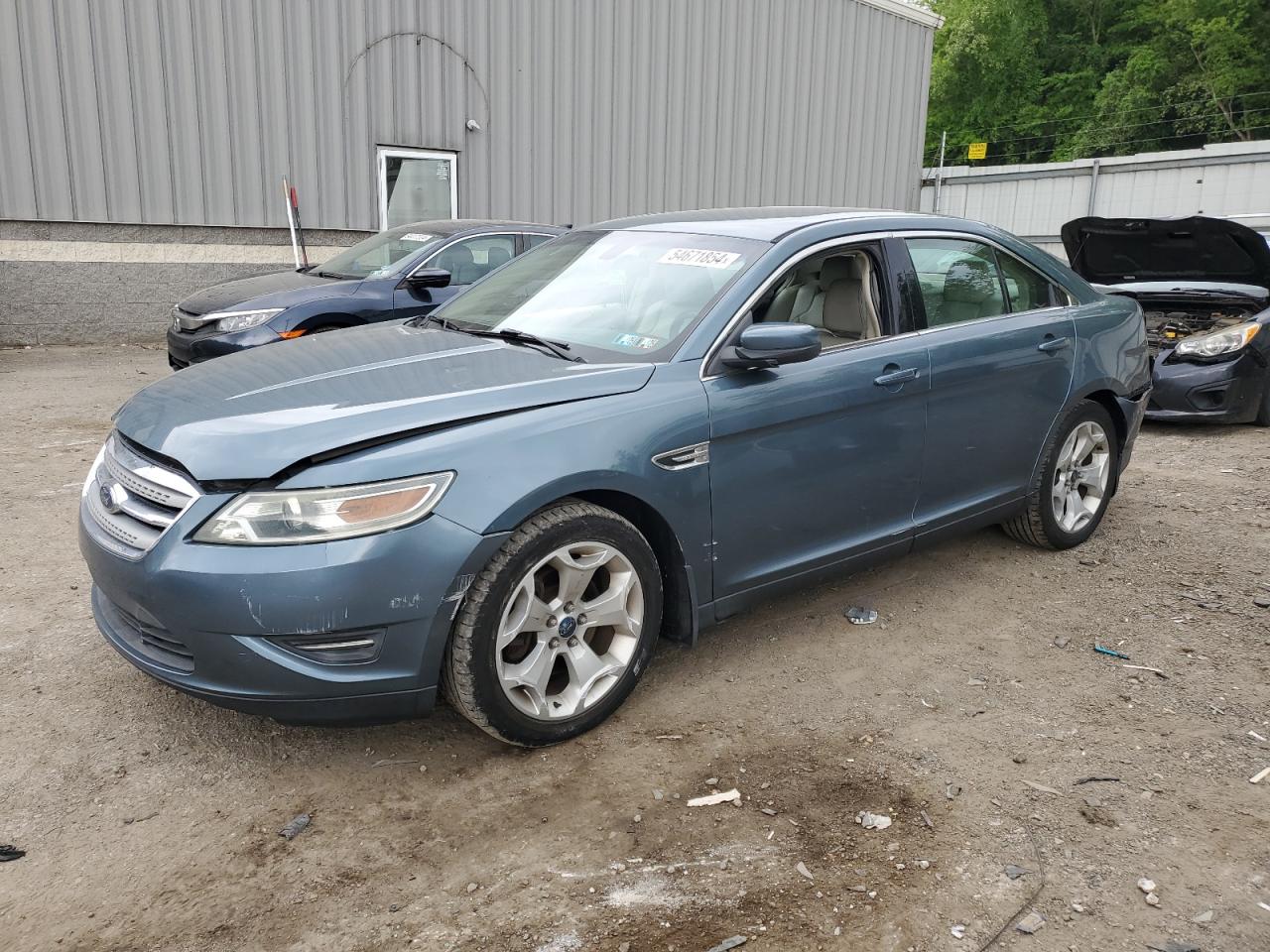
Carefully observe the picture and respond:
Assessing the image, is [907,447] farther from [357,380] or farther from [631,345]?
[357,380]

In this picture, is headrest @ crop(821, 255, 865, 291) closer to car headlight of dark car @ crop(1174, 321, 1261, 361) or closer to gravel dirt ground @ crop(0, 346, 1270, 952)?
gravel dirt ground @ crop(0, 346, 1270, 952)

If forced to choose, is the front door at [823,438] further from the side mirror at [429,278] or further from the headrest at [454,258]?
the headrest at [454,258]

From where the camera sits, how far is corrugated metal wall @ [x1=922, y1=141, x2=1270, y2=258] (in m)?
19.4

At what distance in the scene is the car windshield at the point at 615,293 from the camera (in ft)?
11.6

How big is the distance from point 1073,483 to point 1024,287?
101 cm

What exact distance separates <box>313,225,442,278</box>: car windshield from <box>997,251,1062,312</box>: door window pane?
5.09m

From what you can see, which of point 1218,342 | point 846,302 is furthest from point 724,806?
point 1218,342

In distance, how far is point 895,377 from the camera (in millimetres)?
3857

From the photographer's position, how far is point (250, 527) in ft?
8.80

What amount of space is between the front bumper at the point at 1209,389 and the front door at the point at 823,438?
15.5 feet

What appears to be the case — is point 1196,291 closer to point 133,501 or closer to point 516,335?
point 516,335

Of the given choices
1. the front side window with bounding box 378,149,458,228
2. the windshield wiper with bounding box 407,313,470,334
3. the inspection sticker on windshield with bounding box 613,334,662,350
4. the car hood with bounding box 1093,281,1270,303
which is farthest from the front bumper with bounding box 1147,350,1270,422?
the front side window with bounding box 378,149,458,228

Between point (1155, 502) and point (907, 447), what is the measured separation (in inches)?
110

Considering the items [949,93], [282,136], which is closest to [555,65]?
[282,136]
